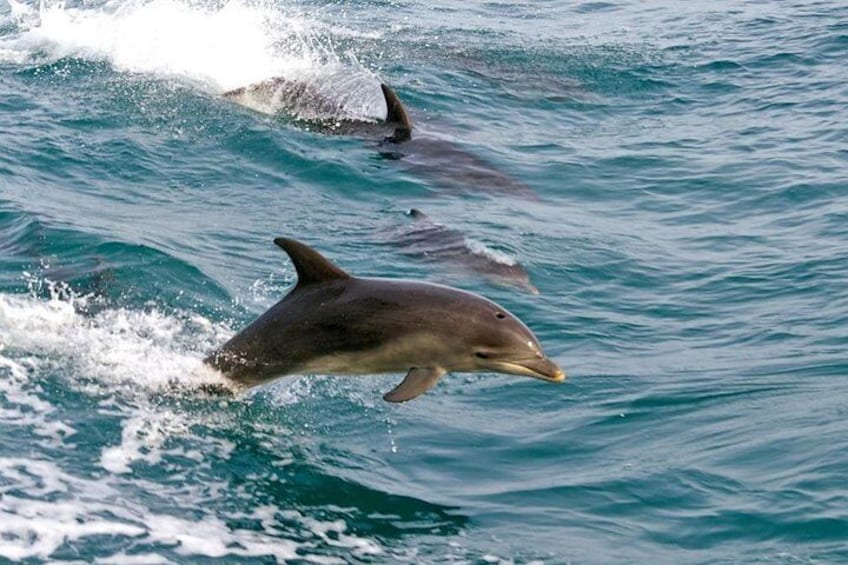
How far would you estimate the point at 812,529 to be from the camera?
384 inches

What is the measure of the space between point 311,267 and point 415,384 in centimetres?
124

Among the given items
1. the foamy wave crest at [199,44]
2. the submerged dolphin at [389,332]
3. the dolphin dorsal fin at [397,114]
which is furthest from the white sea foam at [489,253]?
the foamy wave crest at [199,44]

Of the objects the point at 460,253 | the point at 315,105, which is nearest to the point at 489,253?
the point at 460,253

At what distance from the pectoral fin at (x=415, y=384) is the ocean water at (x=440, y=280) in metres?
0.82

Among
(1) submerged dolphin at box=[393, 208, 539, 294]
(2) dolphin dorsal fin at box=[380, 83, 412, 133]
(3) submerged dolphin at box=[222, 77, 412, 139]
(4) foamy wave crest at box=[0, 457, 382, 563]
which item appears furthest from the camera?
(3) submerged dolphin at box=[222, 77, 412, 139]

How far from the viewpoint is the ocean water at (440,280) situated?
991 cm

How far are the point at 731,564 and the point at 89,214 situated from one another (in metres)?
10.2

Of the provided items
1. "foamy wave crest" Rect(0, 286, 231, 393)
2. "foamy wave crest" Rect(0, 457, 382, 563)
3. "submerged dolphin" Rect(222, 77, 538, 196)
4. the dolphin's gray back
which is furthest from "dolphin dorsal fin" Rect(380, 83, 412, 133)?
"foamy wave crest" Rect(0, 457, 382, 563)

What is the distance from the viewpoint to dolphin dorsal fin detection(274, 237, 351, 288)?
10500 mm

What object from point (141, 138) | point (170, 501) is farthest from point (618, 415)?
point (141, 138)

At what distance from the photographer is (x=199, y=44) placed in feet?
88.4

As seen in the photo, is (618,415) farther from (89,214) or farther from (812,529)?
(89,214)

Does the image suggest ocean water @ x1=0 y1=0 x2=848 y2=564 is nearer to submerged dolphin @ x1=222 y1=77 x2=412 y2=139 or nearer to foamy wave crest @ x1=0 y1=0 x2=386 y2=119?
foamy wave crest @ x1=0 y1=0 x2=386 y2=119

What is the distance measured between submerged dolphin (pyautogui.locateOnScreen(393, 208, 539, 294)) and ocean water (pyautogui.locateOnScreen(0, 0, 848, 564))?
19cm
